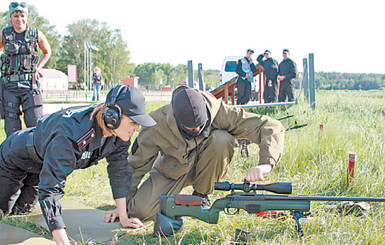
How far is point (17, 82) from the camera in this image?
4.48 meters

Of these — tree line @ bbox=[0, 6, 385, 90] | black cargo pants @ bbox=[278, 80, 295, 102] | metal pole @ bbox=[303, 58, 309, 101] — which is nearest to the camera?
metal pole @ bbox=[303, 58, 309, 101]

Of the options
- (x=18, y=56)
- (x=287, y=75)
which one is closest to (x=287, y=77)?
(x=287, y=75)

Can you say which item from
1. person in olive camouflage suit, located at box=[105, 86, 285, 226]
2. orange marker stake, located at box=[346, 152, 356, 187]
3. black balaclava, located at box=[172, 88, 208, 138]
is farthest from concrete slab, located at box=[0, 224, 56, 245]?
A: orange marker stake, located at box=[346, 152, 356, 187]

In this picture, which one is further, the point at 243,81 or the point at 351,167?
the point at 243,81

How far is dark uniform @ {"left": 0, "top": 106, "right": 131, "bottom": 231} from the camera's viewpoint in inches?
88.9

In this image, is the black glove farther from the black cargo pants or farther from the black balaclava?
the black cargo pants

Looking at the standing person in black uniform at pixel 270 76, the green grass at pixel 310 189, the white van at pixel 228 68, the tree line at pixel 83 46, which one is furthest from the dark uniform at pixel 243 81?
the tree line at pixel 83 46

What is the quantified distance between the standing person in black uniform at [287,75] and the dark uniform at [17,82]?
787cm

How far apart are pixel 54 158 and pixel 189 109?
107cm

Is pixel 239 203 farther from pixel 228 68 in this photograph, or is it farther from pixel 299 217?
pixel 228 68

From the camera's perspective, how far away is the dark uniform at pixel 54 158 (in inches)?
88.9

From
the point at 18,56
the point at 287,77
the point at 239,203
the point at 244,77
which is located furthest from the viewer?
the point at 244,77

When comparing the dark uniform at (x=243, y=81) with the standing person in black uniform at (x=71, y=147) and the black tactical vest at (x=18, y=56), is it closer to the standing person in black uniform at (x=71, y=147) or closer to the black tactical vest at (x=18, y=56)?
the black tactical vest at (x=18, y=56)

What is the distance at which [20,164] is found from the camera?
9.28ft
